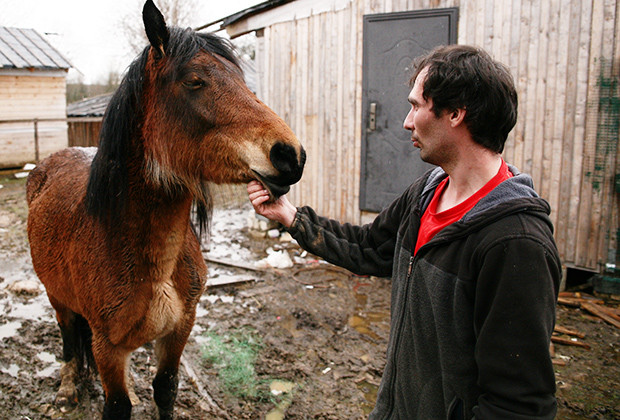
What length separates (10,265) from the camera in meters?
6.54

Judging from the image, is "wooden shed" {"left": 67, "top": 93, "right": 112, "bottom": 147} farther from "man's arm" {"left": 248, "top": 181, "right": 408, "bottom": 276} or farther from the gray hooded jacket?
the gray hooded jacket

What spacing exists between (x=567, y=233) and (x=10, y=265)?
6.84 metres

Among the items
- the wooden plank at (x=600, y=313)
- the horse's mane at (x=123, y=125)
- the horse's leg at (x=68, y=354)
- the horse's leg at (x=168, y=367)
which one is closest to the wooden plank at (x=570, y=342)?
the wooden plank at (x=600, y=313)

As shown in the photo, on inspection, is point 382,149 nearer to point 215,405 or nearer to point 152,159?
point 215,405

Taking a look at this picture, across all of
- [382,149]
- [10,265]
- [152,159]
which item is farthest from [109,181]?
[10,265]

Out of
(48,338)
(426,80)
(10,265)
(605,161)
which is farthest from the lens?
(10,265)

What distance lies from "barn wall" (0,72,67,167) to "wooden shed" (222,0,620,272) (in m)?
8.96

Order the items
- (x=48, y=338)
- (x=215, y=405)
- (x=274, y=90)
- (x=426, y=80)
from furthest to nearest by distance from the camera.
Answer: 1. (x=274, y=90)
2. (x=48, y=338)
3. (x=215, y=405)
4. (x=426, y=80)

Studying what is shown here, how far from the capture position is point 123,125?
95.8 inches

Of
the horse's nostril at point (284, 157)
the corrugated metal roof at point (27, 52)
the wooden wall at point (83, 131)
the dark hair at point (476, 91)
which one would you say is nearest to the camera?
the dark hair at point (476, 91)

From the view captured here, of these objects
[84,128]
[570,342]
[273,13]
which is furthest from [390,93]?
[84,128]

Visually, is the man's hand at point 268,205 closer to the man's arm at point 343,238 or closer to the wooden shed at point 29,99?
the man's arm at point 343,238

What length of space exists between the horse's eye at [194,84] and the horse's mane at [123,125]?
12 centimetres

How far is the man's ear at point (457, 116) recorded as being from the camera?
4.99 feet
